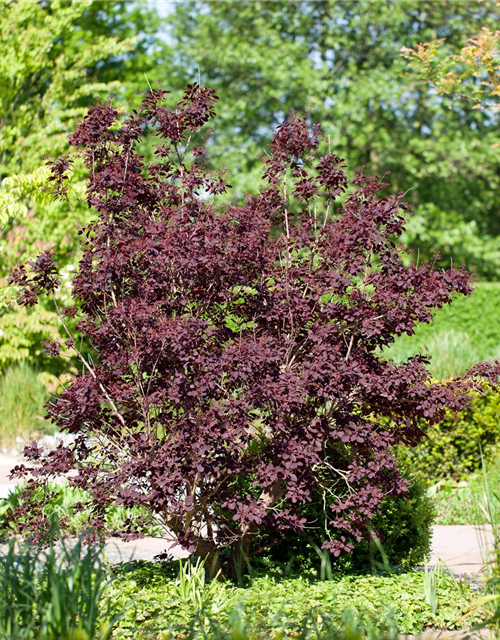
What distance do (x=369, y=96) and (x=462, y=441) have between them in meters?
11.3

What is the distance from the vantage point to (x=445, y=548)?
619cm

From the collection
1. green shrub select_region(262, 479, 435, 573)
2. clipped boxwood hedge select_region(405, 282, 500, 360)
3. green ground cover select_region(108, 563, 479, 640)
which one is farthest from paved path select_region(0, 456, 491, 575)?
clipped boxwood hedge select_region(405, 282, 500, 360)

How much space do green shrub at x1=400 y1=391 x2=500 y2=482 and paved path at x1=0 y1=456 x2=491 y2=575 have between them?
1497 millimetres

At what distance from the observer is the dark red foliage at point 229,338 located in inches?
162

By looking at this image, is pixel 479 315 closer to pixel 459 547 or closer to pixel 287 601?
pixel 459 547

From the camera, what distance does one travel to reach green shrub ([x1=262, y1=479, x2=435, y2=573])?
5.07 metres

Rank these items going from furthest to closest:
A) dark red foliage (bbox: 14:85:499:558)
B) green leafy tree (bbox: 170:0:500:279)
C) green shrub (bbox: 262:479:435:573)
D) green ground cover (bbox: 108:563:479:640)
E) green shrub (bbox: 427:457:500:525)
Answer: green leafy tree (bbox: 170:0:500:279)
green shrub (bbox: 427:457:500:525)
green shrub (bbox: 262:479:435:573)
dark red foliage (bbox: 14:85:499:558)
green ground cover (bbox: 108:563:479:640)

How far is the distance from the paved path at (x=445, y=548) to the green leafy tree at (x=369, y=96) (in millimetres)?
12091

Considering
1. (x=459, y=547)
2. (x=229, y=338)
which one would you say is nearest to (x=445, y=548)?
(x=459, y=547)

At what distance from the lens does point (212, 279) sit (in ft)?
14.3

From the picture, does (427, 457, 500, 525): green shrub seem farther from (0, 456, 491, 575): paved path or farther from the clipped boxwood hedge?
the clipped boxwood hedge

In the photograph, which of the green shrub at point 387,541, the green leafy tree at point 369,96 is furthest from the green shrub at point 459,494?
the green leafy tree at point 369,96

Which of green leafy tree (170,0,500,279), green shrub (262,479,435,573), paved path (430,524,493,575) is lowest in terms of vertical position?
paved path (430,524,493,575)

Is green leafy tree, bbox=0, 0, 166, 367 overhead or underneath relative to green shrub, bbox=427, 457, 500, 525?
overhead
